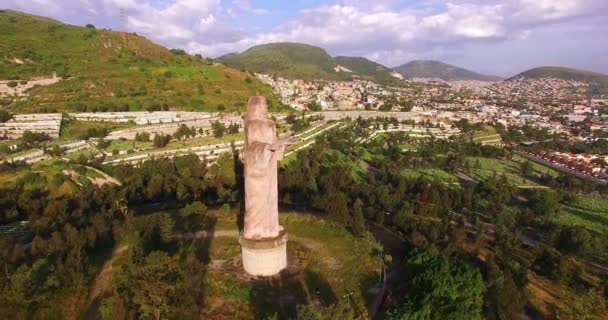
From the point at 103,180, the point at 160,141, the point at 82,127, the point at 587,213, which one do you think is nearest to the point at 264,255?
the point at 103,180

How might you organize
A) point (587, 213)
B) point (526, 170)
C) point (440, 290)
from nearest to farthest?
point (440, 290) < point (587, 213) < point (526, 170)

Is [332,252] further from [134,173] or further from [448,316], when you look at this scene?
[134,173]

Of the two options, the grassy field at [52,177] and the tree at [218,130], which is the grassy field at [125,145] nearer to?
the tree at [218,130]

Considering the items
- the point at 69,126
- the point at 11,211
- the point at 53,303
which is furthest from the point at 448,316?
the point at 69,126

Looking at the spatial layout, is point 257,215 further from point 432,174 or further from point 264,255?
point 432,174

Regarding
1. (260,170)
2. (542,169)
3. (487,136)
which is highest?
(260,170)

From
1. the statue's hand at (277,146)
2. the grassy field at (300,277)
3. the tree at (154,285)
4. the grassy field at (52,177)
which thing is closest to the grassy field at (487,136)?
the grassy field at (300,277)

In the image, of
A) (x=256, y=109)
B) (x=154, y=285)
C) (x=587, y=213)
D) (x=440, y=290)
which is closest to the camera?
(x=154, y=285)
